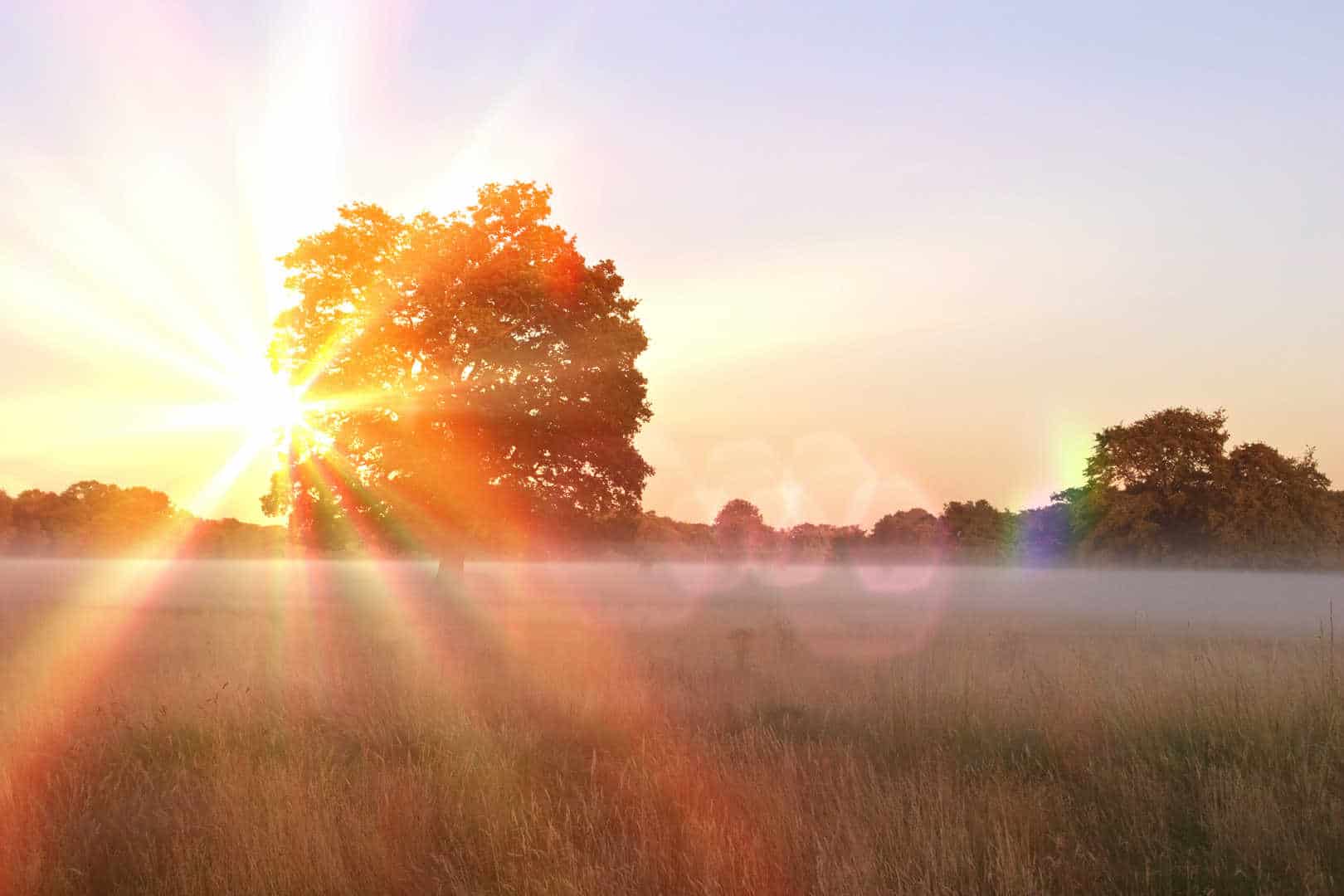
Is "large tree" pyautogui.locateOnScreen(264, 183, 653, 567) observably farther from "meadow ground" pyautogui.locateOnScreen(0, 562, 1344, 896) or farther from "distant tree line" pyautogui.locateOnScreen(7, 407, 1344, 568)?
"meadow ground" pyautogui.locateOnScreen(0, 562, 1344, 896)

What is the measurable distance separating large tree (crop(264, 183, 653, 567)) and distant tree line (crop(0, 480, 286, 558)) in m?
57.9

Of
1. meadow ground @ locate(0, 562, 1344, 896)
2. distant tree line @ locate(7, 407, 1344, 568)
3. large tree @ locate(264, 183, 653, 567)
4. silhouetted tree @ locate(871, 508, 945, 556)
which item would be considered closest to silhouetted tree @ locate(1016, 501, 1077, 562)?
distant tree line @ locate(7, 407, 1344, 568)

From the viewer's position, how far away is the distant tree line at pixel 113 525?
3310 inches

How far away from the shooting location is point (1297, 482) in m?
50.4

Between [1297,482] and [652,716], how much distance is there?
51985mm

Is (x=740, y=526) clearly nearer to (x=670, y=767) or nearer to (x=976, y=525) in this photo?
(x=976, y=525)

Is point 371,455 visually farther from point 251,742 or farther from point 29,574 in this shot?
point 29,574

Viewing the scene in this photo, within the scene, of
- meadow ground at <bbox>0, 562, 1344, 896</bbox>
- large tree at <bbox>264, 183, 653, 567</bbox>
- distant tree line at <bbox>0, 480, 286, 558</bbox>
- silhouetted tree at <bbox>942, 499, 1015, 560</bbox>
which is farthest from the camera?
distant tree line at <bbox>0, 480, 286, 558</bbox>

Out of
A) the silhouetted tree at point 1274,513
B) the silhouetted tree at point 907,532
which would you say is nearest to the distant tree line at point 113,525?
the silhouetted tree at point 907,532

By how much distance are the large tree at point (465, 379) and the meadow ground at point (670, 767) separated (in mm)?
8740

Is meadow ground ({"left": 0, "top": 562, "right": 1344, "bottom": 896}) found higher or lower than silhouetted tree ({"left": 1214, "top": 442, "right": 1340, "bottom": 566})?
lower

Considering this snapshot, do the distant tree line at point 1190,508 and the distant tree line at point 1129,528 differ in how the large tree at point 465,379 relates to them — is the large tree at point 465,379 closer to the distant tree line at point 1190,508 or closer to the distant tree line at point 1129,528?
the distant tree line at point 1129,528

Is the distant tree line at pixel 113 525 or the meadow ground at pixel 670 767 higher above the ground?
the distant tree line at pixel 113 525

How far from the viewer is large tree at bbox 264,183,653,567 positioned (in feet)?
84.8
